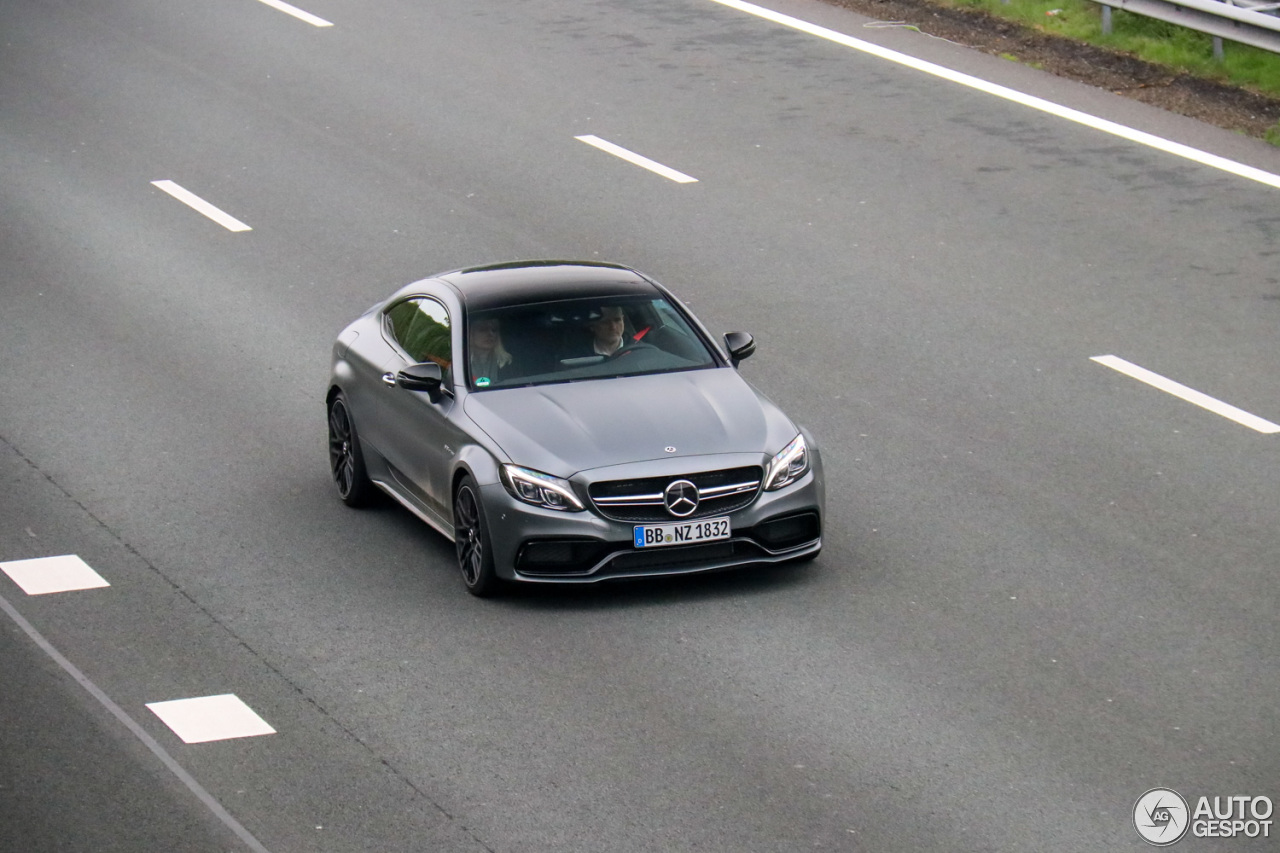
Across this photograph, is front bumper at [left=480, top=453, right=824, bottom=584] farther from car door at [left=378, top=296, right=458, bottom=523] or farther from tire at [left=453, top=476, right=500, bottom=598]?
car door at [left=378, top=296, right=458, bottom=523]

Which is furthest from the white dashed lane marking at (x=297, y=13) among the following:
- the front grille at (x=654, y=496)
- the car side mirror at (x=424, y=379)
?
→ the front grille at (x=654, y=496)

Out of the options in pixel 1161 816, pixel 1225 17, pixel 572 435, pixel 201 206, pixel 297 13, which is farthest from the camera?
pixel 297 13

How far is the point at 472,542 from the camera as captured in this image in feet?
34.8

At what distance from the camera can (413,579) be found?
35.9 ft

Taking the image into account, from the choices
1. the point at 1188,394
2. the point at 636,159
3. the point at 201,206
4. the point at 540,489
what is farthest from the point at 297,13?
the point at 540,489

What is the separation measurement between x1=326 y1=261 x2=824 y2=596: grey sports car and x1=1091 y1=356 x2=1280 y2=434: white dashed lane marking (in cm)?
352

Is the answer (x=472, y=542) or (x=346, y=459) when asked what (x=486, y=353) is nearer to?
(x=472, y=542)

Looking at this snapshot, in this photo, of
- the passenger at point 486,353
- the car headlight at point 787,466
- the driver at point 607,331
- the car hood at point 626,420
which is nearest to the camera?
the car hood at point 626,420

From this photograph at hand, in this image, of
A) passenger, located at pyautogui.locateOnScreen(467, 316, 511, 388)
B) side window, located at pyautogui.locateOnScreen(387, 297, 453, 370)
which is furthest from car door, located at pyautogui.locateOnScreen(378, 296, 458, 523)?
passenger, located at pyautogui.locateOnScreen(467, 316, 511, 388)

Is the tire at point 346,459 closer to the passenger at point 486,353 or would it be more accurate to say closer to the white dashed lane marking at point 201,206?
the passenger at point 486,353

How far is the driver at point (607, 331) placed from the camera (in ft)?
37.3

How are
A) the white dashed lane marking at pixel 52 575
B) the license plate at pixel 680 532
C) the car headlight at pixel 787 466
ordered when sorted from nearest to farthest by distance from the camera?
1. the license plate at pixel 680 532
2. the car headlight at pixel 787 466
3. the white dashed lane marking at pixel 52 575

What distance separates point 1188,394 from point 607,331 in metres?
4.34

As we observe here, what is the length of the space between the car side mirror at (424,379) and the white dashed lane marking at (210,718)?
2.39 metres
